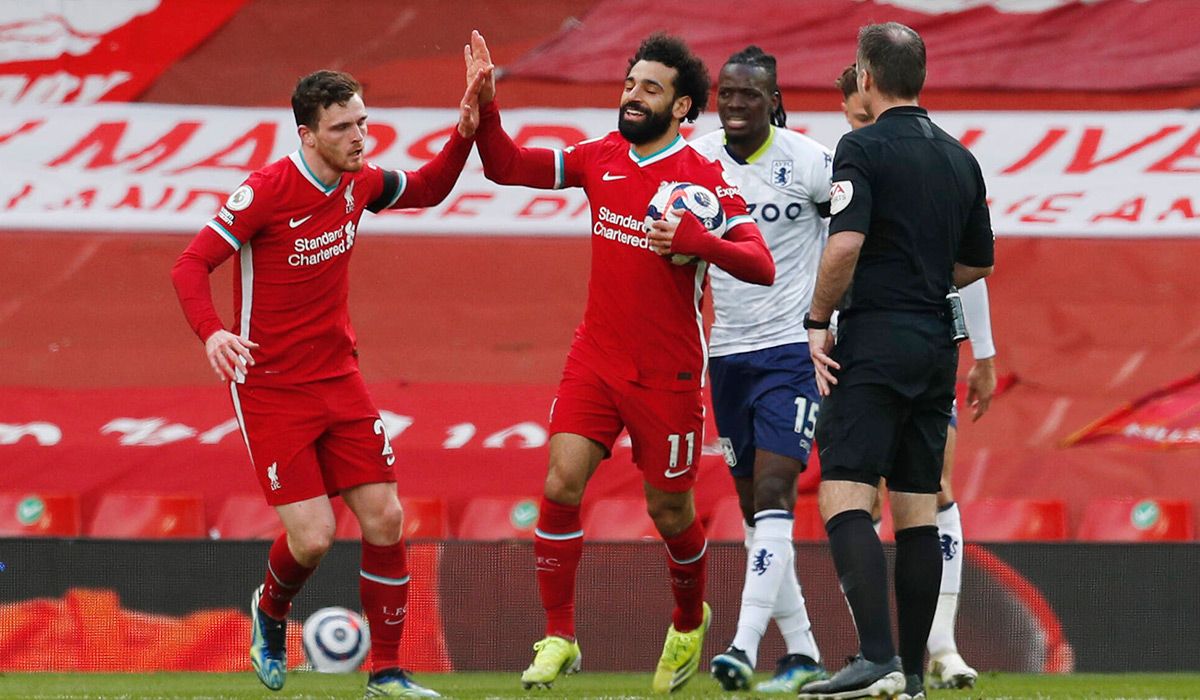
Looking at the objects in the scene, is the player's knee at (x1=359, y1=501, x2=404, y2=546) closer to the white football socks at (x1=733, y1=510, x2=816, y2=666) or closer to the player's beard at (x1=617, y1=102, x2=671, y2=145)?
the white football socks at (x1=733, y1=510, x2=816, y2=666)

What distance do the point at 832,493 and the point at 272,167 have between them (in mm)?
2180

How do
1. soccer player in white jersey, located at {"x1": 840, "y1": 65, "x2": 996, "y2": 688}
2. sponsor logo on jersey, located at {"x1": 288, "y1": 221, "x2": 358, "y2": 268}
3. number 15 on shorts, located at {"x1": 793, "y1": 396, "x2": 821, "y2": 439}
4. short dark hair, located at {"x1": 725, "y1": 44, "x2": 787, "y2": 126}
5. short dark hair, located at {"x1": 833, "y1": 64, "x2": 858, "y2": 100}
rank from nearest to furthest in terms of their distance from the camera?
sponsor logo on jersey, located at {"x1": 288, "y1": 221, "x2": 358, "y2": 268}, soccer player in white jersey, located at {"x1": 840, "y1": 65, "x2": 996, "y2": 688}, number 15 on shorts, located at {"x1": 793, "y1": 396, "x2": 821, "y2": 439}, short dark hair, located at {"x1": 725, "y1": 44, "x2": 787, "y2": 126}, short dark hair, located at {"x1": 833, "y1": 64, "x2": 858, "y2": 100}

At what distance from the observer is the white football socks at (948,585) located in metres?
6.64

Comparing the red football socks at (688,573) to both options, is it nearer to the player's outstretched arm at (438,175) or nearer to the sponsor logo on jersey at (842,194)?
the player's outstretched arm at (438,175)

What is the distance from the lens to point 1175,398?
392 inches

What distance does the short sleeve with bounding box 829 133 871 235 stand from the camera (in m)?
5.07

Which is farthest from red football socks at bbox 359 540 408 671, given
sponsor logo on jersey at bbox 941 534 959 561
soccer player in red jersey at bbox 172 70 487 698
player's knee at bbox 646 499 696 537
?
sponsor logo on jersey at bbox 941 534 959 561

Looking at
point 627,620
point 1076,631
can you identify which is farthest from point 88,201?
point 1076,631

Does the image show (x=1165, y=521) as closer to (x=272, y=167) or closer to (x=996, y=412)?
(x=996, y=412)

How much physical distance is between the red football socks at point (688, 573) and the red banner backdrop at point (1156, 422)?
13.8 ft

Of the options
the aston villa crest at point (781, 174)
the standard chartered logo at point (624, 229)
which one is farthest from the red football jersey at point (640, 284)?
the aston villa crest at point (781, 174)

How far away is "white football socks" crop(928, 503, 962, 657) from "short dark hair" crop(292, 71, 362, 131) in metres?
2.68

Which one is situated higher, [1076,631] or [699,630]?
[699,630]

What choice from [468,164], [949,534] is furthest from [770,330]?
[468,164]
